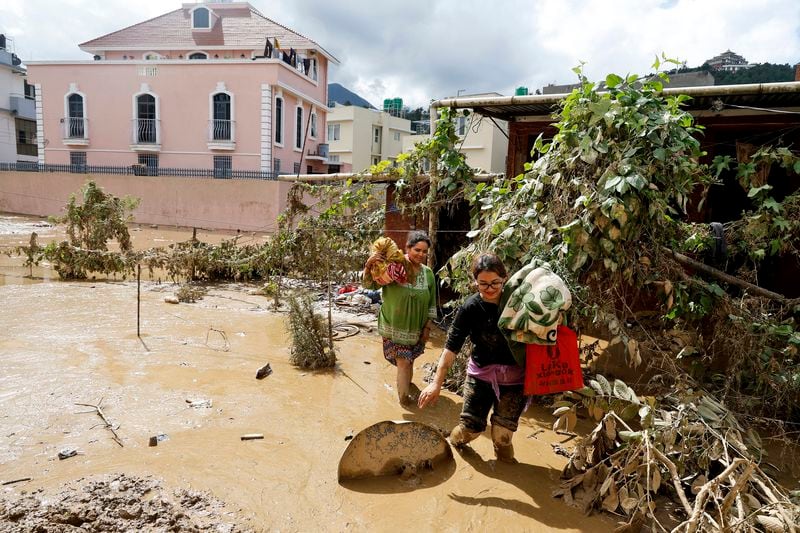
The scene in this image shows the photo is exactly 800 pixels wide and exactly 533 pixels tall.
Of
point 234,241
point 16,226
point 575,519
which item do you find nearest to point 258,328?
point 234,241

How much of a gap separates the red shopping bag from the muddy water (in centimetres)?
70

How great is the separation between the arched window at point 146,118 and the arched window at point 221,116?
10.7ft

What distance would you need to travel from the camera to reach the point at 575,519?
2.84 metres

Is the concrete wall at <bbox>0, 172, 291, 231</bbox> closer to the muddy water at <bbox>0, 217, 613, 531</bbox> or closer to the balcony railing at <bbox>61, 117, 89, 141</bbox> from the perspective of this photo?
the balcony railing at <bbox>61, 117, 89, 141</bbox>

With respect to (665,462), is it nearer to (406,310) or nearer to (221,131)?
(406,310)

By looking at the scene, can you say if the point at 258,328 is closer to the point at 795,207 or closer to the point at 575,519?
the point at 575,519

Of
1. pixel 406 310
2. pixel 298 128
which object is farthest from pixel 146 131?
pixel 406 310

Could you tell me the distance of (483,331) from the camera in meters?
3.21

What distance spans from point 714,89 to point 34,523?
6.75 m

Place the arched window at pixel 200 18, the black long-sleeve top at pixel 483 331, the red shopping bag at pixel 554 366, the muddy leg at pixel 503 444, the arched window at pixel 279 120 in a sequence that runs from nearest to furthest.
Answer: the red shopping bag at pixel 554 366 < the black long-sleeve top at pixel 483 331 < the muddy leg at pixel 503 444 < the arched window at pixel 279 120 < the arched window at pixel 200 18

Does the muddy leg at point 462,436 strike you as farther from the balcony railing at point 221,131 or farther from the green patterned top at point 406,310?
the balcony railing at point 221,131

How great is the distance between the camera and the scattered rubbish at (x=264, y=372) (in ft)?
16.2

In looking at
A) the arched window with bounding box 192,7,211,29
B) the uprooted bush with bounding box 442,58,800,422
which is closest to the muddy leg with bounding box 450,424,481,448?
the uprooted bush with bounding box 442,58,800,422

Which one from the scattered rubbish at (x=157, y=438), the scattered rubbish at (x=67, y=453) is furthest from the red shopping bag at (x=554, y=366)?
the scattered rubbish at (x=67, y=453)
